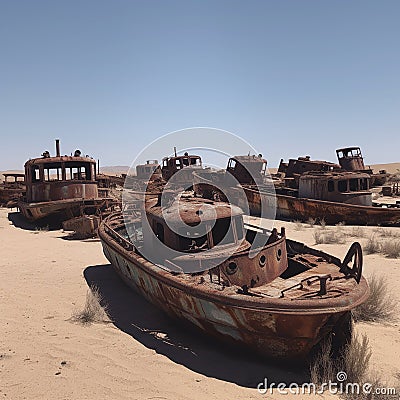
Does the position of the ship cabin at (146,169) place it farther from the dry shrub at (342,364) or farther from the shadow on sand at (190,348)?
the dry shrub at (342,364)

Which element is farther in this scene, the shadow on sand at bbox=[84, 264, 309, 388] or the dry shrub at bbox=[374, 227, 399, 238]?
the dry shrub at bbox=[374, 227, 399, 238]

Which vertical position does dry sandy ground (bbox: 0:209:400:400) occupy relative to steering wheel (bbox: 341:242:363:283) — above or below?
below

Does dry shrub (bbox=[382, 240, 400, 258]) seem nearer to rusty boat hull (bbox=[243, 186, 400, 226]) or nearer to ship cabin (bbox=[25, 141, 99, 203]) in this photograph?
rusty boat hull (bbox=[243, 186, 400, 226])

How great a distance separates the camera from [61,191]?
1581 cm

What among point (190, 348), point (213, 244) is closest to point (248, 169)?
point (213, 244)

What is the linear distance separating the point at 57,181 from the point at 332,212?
1057cm

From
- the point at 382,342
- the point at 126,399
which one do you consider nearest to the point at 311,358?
the point at 382,342

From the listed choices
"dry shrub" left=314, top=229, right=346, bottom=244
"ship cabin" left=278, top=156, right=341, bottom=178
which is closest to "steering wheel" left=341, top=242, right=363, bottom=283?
"dry shrub" left=314, top=229, right=346, bottom=244

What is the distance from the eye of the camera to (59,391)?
14.3 ft

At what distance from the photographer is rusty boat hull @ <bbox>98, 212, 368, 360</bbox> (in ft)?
14.7

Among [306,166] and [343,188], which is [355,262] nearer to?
[343,188]

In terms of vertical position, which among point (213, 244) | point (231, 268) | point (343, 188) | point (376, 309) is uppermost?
point (343, 188)

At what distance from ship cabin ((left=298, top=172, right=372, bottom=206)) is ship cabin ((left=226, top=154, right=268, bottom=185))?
19.5ft

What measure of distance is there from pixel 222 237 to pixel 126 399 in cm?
330
